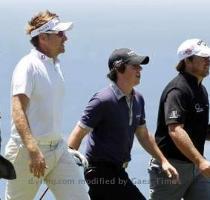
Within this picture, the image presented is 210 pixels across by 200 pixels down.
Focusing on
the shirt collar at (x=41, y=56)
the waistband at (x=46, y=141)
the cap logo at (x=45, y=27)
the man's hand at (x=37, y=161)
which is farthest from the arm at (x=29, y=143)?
the cap logo at (x=45, y=27)

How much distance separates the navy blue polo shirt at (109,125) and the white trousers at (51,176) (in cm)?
28

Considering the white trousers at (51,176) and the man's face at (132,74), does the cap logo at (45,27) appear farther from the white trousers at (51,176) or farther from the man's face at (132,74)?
the white trousers at (51,176)

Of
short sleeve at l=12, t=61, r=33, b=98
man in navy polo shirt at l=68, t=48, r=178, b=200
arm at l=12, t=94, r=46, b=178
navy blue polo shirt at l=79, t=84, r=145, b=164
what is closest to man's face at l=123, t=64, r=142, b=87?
man in navy polo shirt at l=68, t=48, r=178, b=200

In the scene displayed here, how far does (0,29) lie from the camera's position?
106 ft

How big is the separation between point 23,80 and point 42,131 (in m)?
0.38

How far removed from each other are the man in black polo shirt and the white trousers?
0.79 meters

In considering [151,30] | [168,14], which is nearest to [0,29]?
[151,30]

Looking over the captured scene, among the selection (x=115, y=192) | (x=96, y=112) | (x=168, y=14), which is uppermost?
(x=96, y=112)

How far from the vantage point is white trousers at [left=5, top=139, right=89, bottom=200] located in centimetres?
813

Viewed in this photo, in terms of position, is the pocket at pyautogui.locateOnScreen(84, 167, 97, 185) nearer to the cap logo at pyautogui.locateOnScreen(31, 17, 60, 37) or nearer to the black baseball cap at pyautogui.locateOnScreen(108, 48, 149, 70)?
the black baseball cap at pyautogui.locateOnScreen(108, 48, 149, 70)

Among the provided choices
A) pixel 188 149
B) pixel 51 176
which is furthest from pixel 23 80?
pixel 188 149

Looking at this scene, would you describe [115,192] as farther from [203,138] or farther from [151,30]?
[151,30]

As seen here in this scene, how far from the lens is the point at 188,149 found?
8.52m

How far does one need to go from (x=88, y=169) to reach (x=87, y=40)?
72.9ft
